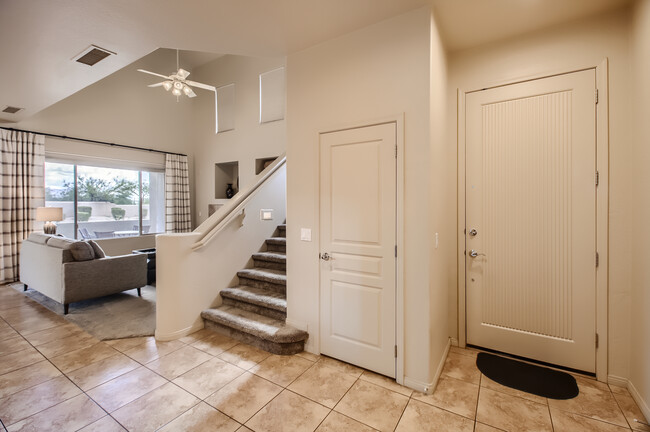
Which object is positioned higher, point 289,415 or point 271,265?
point 271,265

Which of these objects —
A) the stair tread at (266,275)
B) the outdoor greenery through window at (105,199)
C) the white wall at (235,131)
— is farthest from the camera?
the white wall at (235,131)

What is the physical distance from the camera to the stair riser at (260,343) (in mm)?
2729

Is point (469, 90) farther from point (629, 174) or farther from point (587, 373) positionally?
point (587, 373)

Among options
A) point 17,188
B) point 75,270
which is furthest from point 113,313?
point 17,188

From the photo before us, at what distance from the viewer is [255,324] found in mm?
2949

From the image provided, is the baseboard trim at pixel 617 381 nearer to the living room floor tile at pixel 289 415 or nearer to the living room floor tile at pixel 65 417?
the living room floor tile at pixel 289 415

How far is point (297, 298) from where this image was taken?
2.84m

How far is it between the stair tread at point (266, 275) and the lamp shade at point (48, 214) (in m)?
4.04

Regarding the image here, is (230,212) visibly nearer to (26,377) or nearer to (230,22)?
(230,22)

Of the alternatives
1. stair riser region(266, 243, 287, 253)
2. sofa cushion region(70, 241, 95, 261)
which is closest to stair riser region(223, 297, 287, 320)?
stair riser region(266, 243, 287, 253)

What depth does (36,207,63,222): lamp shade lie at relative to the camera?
199 inches

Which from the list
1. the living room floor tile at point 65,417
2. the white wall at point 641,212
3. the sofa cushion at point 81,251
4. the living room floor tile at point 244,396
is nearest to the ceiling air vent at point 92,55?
the sofa cushion at point 81,251

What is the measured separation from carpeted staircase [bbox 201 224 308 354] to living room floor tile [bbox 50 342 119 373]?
92 cm

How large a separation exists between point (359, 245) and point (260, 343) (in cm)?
143
